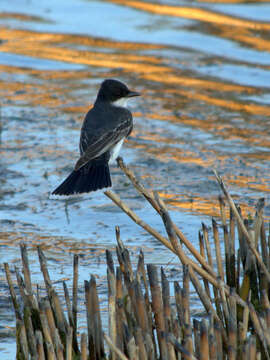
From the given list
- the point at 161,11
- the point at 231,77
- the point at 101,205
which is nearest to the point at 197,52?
the point at 231,77

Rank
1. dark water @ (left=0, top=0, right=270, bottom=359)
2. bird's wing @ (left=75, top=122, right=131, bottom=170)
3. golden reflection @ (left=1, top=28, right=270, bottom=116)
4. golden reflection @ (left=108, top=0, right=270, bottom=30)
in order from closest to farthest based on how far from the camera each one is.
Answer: bird's wing @ (left=75, top=122, right=131, bottom=170), dark water @ (left=0, top=0, right=270, bottom=359), golden reflection @ (left=1, top=28, right=270, bottom=116), golden reflection @ (left=108, top=0, right=270, bottom=30)

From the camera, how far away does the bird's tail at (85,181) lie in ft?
19.3

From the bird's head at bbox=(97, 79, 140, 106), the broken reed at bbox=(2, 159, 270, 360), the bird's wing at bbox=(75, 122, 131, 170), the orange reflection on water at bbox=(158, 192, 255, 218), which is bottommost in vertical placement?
the orange reflection on water at bbox=(158, 192, 255, 218)

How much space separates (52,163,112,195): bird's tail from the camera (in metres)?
5.89

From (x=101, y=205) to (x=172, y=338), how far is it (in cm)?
430

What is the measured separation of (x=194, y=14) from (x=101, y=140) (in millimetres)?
9084

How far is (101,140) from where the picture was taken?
639cm

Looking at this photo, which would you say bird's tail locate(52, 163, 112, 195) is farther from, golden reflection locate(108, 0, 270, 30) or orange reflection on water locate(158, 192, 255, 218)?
golden reflection locate(108, 0, 270, 30)

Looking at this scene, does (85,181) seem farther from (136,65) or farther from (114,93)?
(136,65)

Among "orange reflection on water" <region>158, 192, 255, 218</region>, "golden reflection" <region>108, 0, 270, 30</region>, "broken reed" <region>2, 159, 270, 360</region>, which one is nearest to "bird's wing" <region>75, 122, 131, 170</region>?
"orange reflection on water" <region>158, 192, 255, 218</region>

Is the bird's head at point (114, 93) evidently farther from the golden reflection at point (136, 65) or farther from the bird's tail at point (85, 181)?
the golden reflection at point (136, 65)

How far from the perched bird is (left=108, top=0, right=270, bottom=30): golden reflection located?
7.56 meters

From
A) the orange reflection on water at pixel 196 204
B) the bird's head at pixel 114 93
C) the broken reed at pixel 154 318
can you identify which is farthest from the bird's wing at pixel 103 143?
the broken reed at pixel 154 318

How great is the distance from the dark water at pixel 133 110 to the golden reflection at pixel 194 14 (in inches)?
1.3
